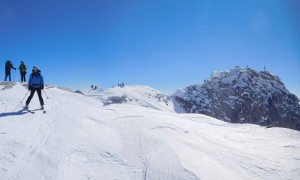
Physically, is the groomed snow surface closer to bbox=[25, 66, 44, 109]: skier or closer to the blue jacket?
bbox=[25, 66, 44, 109]: skier

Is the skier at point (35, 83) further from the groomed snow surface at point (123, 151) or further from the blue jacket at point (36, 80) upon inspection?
the groomed snow surface at point (123, 151)

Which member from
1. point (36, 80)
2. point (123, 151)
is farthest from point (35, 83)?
point (123, 151)

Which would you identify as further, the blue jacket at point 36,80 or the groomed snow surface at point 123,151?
the blue jacket at point 36,80

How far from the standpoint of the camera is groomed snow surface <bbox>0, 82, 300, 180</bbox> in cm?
990

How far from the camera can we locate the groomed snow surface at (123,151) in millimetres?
9898

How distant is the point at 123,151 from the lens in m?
11.7

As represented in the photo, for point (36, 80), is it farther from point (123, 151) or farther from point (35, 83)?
point (123, 151)

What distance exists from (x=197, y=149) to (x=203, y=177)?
2.97 m

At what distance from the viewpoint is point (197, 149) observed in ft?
41.8

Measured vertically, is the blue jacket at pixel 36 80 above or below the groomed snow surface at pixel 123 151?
above

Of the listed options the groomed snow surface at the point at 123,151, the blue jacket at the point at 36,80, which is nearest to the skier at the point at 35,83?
the blue jacket at the point at 36,80

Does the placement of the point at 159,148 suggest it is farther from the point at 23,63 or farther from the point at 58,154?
the point at 23,63

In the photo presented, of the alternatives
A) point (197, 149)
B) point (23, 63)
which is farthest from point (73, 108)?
point (23, 63)

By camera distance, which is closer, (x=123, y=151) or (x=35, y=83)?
(x=123, y=151)
